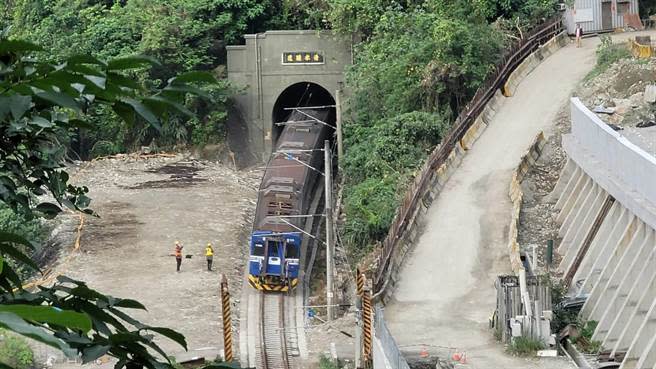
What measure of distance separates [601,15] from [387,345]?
28.4m

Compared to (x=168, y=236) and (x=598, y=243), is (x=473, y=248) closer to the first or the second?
(x=598, y=243)

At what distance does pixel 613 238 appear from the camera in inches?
1150

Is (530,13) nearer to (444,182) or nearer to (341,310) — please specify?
(444,182)

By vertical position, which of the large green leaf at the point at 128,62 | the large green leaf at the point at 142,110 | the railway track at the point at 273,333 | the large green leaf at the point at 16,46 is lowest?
the railway track at the point at 273,333

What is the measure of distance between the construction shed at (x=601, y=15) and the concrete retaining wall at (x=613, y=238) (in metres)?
16.1

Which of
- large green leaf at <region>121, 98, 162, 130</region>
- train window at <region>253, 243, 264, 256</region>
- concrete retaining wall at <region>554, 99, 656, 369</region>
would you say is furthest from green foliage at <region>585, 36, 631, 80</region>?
large green leaf at <region>121, 98, 162, 130</region>

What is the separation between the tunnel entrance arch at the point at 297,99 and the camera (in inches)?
2074

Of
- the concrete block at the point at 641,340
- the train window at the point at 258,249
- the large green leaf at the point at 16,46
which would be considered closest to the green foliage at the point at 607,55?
the train window at the point at 258,249

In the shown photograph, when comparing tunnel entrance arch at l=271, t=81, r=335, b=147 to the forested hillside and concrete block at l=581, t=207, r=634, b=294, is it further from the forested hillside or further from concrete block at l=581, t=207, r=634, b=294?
concrete block at l=581, t=207, r=634, b=294

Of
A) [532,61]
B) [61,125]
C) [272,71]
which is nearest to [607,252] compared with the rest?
[532,61]

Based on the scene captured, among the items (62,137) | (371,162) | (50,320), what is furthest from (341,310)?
(50,320)

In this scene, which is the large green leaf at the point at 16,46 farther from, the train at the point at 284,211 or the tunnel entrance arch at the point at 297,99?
the tunnel entrance arch at the point at 297,99

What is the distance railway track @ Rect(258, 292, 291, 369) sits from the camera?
107 feet

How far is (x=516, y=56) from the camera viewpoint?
46.0 metres
